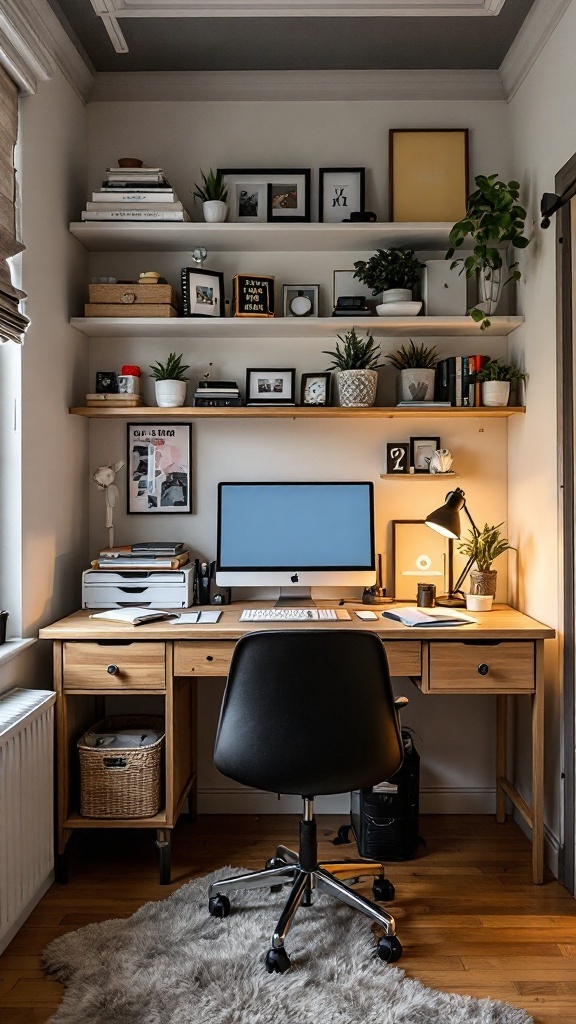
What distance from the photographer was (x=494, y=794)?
3041 millimetres

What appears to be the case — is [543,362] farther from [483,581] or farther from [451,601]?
[451,601]

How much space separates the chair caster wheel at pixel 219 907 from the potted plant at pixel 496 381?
191 cm

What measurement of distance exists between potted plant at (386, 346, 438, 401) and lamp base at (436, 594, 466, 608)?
782mm

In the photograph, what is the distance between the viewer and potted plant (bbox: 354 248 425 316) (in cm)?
287

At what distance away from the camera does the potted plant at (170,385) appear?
2868mm

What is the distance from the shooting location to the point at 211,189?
2910 mm

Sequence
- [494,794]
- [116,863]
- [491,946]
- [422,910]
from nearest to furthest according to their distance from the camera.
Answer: [491,946] < [422,910] < [116,863] < [494,794]

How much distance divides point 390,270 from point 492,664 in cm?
151

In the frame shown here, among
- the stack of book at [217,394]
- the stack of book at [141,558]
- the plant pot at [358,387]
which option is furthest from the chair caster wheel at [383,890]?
the stack of book at [217,394]

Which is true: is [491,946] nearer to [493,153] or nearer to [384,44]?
[493,153]

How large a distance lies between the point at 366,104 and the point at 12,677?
8.40 feet

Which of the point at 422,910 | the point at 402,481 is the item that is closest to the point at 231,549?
the point at 402,481

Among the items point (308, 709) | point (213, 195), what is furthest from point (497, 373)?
point (308, 709)

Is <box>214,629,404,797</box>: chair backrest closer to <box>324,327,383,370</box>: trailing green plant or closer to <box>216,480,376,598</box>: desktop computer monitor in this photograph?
<box>216,480,376,598</box>: desktop computer monitor
